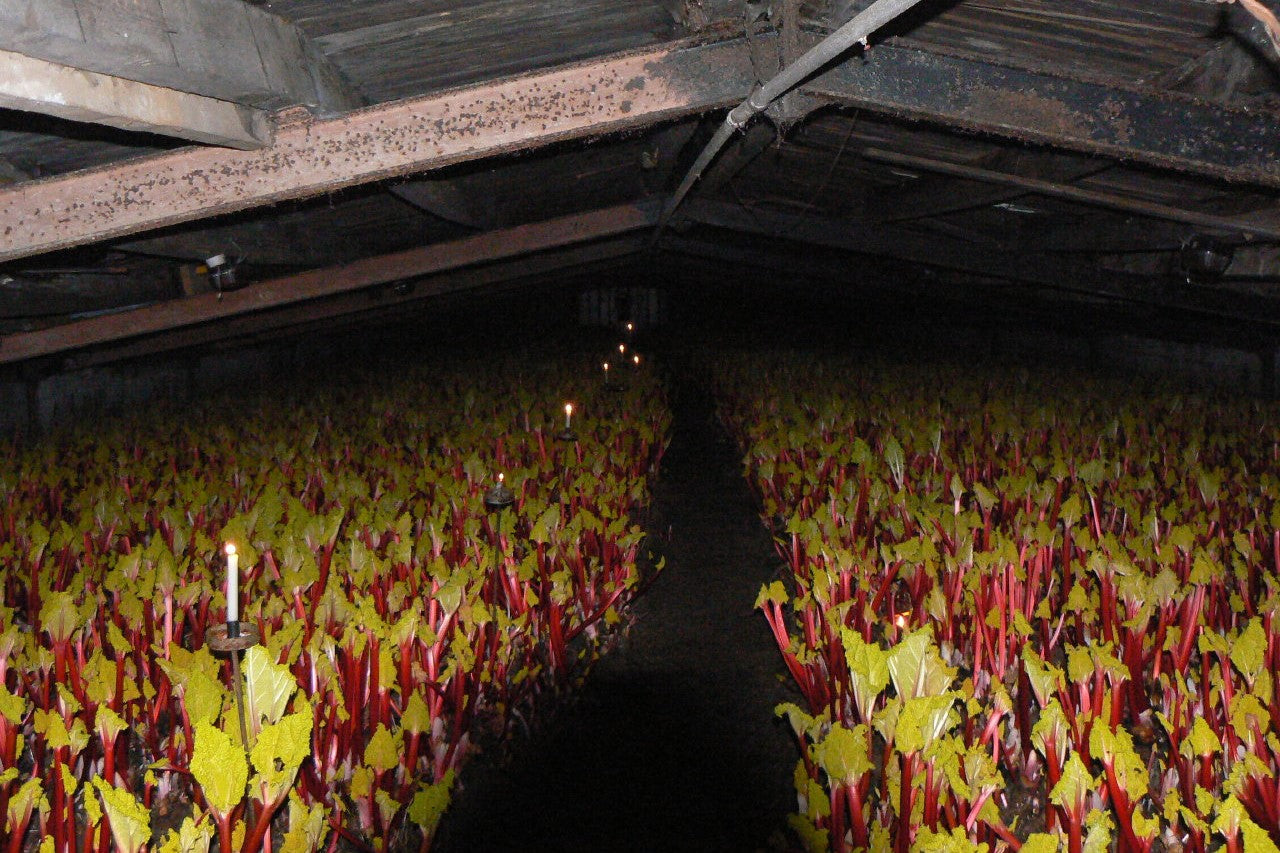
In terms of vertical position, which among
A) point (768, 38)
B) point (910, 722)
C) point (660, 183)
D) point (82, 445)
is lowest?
point (82, 445)

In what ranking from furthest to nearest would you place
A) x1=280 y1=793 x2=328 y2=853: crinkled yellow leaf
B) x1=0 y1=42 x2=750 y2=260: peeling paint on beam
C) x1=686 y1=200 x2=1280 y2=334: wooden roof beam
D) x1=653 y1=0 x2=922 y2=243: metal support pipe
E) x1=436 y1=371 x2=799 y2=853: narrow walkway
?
x1=686 y1=200 x2=1280 y2=334: wooden roof beam, x1=0 y1=42 x2=750 y2=260: peeling paint on beam, x1=436 y1=371 x2=799 y2=853: narrow walkway, x1=653 y1=0 x2=922 y2=243: metal support pipe, x1=280 y1=793 x2=328 y2=853: crinkled yellow leaf

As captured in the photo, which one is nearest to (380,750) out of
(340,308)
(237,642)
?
(237,642)

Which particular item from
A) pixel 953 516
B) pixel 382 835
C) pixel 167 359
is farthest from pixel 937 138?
pixel 167 359

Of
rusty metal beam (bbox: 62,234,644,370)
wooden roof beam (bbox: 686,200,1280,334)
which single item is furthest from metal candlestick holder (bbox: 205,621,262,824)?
rusty metal beam (bbox: 62,234,644,370)

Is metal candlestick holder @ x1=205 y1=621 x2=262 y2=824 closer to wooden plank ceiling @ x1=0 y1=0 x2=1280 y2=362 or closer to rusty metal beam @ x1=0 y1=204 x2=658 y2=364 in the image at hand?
wooden plank ceiling @ x1=0 y1=0 x2=1280 y2=362

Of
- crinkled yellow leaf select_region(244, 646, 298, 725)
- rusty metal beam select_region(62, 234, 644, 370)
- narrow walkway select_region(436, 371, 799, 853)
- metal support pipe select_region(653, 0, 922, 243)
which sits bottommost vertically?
narrow walkway select_region(436, 371, 799, 853)

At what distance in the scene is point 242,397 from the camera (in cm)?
911

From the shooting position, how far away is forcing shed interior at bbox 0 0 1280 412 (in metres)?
2.82

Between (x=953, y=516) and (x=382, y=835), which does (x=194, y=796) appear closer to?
(x=382, y=835)

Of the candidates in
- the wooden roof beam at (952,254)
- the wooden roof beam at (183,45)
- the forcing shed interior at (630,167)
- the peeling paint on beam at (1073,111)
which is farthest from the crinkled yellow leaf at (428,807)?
the wooden roof beam at (952,254)

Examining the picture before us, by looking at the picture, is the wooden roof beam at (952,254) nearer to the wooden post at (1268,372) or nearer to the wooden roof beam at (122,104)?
the wooden post at (1268,372)

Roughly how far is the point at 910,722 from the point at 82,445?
219 inches

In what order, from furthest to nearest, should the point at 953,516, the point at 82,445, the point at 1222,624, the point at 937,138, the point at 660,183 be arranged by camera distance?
the point at 660,183, the point at 82,445, the point at 937,138, the point at 953,516, the point at 1222,624

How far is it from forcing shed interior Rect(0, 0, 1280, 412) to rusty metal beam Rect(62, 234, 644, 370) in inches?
16.2
